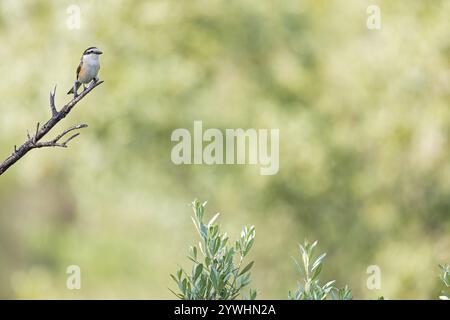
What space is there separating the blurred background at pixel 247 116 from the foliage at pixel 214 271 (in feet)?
37.2

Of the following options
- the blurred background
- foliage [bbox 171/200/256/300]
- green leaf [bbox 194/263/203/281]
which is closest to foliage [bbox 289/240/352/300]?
foliage [bbox 171/200/256/300]

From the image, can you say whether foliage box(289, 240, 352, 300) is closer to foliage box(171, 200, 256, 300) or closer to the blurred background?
foliage box(171, 200, 256, 300)

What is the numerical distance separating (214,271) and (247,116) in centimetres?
1350

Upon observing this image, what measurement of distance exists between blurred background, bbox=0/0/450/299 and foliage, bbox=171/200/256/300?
11331 millimetres

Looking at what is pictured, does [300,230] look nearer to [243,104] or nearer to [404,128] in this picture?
[243,104]

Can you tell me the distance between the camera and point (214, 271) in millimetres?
3592

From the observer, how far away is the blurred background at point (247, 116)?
50.9 feet

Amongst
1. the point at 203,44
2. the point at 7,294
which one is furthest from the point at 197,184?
the point at 7,294

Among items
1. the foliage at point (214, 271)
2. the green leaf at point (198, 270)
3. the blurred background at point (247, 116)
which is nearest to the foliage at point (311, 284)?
the foliage at point (214, 271)

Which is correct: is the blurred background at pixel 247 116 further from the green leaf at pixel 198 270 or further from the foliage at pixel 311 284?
the green leaf at pixel 198 270

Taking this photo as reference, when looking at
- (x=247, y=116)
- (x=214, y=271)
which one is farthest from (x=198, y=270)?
(x=247, y=116)

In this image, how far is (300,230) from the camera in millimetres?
17953

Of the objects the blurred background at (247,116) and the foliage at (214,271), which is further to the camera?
the blurred background at (247,116)

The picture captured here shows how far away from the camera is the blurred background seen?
611 inches
